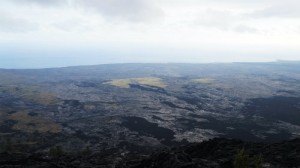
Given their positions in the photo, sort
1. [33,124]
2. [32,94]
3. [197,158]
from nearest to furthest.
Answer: [197,158]
[33,124]
[32,94]

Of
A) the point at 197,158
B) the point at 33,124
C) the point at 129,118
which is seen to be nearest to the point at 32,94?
the point at 33,124

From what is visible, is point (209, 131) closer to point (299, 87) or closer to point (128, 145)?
point (128, 145)

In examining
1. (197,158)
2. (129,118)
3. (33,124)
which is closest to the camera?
(197,158)

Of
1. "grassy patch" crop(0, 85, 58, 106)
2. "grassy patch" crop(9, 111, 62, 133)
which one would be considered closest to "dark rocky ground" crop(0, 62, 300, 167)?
"grassy patch" crop(0, 85, 58, 106)

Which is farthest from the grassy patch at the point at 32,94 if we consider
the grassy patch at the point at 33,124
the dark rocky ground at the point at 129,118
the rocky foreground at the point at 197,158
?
the rocky foreground at the point at 197,158

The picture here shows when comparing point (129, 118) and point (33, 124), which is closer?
point (33, 124)

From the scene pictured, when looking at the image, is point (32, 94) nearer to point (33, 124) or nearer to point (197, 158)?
point (33, 124)

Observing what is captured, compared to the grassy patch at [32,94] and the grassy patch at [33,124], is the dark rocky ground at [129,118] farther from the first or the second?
the grassy patch at [33,124]

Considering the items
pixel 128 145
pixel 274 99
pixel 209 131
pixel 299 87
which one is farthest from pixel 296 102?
pixel 128 145
